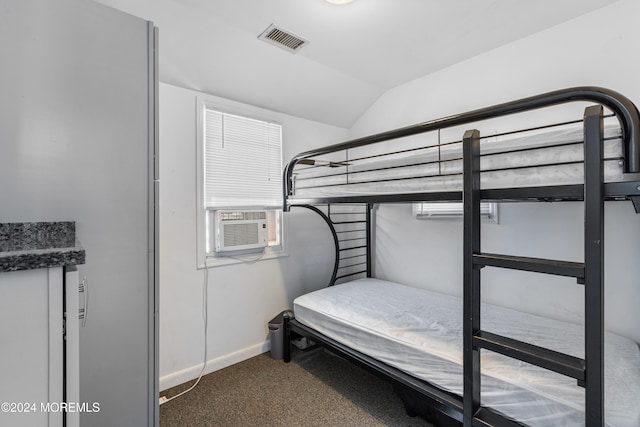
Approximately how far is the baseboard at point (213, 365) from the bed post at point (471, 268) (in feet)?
6.04

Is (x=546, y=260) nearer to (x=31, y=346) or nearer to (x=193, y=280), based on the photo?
(x=31, y=346)

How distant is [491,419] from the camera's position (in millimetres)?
1263

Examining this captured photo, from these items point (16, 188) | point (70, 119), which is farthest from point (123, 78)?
point (16, 188)

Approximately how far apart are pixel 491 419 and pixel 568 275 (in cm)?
72

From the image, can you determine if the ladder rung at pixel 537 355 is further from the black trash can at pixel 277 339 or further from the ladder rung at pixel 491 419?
the black trash can at pixel 277 339

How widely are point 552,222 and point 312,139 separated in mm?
2171

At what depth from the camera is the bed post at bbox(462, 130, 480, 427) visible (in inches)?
48.5

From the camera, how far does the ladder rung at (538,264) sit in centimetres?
100

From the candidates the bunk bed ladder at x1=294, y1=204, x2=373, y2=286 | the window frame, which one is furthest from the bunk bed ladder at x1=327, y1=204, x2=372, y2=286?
the window frame

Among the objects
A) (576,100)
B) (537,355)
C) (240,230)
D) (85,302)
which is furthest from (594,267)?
(240,230)

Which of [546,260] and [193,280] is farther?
[193,280]

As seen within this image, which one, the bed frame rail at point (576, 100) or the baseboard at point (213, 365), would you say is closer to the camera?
the bed frame rail at point (576, 100)

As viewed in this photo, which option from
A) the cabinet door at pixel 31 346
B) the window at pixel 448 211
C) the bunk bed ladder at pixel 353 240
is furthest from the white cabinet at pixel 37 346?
the bunk bed ladder at pixel 353 240

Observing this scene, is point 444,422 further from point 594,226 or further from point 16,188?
point 16,188
